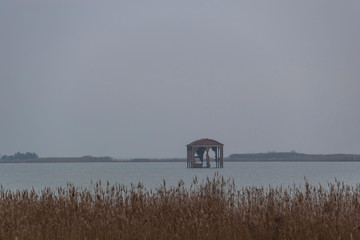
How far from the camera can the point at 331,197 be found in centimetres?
1070

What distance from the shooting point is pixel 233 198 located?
39.5 feet

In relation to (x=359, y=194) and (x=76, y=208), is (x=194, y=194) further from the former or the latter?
(x=359, y=194)

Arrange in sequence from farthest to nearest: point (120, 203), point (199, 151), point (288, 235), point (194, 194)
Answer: point (199, 151) → point (194, 194) → point (120, 203) → point (288, 235)

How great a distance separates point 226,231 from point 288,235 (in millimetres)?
1081

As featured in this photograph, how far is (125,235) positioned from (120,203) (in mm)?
2706

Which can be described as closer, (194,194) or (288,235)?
(288,235)

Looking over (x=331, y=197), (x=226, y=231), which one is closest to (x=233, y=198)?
(x=331, y=197)

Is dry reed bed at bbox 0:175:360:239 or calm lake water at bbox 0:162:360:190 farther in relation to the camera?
calm lake water at bbox 0:162:360:190

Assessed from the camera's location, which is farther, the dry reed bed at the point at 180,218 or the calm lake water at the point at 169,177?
the calm lake water at the point at 169,177

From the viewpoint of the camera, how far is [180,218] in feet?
28.9

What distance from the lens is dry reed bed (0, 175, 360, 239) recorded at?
28.5ft

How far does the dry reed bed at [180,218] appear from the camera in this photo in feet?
28.5

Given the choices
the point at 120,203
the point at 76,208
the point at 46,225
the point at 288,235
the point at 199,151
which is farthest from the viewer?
the point at 199,151

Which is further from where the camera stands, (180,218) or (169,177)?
(169,177)
